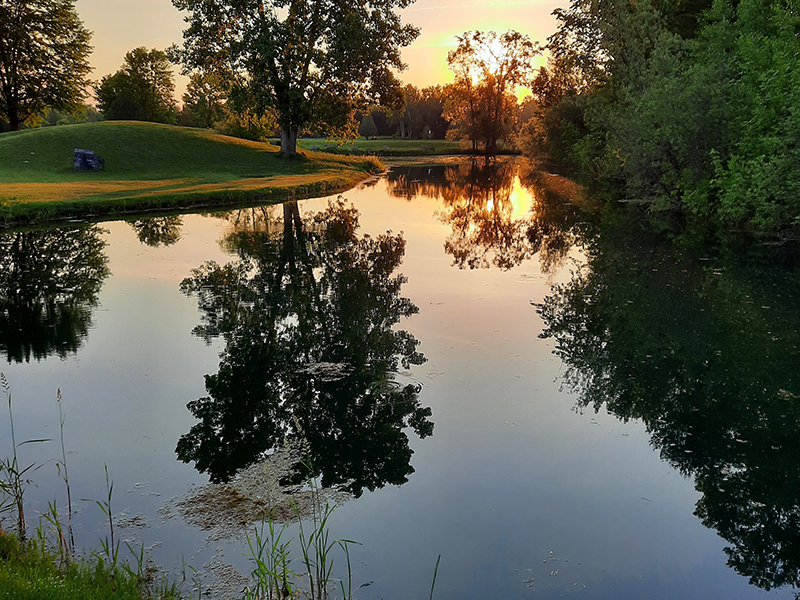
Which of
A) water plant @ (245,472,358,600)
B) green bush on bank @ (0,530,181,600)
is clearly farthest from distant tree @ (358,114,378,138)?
green bush on bank @ (0,530,181,600)

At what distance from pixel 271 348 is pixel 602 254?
1128 centimetres

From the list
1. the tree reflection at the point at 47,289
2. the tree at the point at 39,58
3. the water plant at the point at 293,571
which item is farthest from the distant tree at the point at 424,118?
the water plant at the point at 293,571

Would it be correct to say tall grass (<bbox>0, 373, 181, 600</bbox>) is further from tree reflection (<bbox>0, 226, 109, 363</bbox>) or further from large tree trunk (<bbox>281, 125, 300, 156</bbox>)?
large tree trunk (<bbox>281, 125, 300, 156</bbox>)

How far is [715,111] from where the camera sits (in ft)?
70.1

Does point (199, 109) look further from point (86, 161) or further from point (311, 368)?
point (311, 368)

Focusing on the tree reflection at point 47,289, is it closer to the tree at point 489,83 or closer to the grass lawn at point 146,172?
the grass lawn at point 146,172

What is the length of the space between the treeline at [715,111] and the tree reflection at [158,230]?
17.6m

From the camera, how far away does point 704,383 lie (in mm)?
9039

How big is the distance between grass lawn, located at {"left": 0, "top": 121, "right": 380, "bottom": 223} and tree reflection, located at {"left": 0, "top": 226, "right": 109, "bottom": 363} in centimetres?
542

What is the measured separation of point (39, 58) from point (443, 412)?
64.9m

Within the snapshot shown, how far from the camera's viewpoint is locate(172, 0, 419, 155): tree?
45281 mm

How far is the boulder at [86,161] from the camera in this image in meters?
40.1

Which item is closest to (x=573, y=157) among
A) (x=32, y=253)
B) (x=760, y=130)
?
(x=760, y=130)

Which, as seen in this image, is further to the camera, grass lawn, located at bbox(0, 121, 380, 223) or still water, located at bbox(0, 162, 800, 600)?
grass lawn, located at bbox(0, 121, 380, 223)
